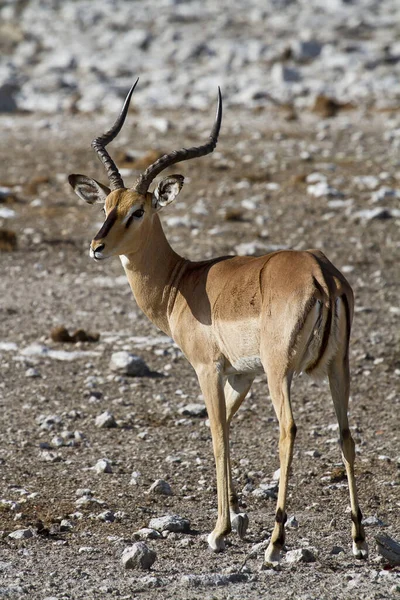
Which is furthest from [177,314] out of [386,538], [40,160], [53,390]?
[40,160]

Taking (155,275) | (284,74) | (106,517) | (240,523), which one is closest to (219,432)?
(240,523)

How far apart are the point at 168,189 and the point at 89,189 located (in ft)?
2.56

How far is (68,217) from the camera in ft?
60.7

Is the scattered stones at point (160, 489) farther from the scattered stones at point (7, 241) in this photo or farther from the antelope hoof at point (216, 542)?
the scattered stones at point (7, 241)

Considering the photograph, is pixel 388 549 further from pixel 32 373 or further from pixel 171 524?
pixel 32 373

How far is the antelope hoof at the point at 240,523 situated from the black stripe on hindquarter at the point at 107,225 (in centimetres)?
222

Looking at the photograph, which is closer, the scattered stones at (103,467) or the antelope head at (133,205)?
the antelope head at (133,205)

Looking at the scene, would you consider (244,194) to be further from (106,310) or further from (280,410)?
(280,410)

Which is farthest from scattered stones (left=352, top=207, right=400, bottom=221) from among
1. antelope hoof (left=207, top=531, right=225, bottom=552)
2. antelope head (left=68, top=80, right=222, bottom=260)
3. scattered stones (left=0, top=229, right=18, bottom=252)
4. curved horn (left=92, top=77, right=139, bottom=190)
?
antelope hoof (left=207, top=531, right=225, bottom=552)

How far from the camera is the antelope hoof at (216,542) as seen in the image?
287 inches

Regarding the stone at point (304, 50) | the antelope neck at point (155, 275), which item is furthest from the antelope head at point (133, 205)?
the stone at point (304, 50)

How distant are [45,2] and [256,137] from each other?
92.9 ft

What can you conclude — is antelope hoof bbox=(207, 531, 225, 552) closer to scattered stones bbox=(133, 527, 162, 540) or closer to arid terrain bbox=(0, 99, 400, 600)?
arid terrain bbox=(0, 99, 400, 600)

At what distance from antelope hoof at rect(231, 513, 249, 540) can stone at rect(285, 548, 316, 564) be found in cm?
64
